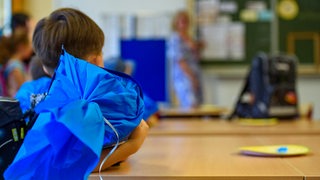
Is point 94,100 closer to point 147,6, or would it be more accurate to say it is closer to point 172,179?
point 172,179

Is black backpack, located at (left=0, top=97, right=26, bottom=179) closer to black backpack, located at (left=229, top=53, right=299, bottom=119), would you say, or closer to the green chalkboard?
black backpack, located at (left=229, top=53, right=299, bottom=119)

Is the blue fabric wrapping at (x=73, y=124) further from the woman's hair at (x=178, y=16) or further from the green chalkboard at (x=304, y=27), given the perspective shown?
the green chalkboard at (x=304, y=27)

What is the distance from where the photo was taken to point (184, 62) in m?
5.02

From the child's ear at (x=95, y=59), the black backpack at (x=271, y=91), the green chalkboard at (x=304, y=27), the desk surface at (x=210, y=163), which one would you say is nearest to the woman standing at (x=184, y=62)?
the green chalkboard at (x=304, y=27)

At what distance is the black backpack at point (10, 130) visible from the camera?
121 centimetres

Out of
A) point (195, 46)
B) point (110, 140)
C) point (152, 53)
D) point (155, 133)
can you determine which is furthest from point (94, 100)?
point (195, 46)

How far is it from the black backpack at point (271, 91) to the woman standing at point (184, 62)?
2056 mm

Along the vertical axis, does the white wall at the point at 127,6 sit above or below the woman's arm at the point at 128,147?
above

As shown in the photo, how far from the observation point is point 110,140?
1.10 m

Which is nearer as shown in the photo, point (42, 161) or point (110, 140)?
point (42, 161)

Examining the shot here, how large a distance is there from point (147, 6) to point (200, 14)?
585mm

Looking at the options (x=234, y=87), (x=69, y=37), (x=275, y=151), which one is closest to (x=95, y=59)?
(x=69, y=37)

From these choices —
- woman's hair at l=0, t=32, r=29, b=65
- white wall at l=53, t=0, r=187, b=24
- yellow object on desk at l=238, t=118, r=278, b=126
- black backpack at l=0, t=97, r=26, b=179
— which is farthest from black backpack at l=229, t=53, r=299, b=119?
white wall at l=53, t=0, r=187, b=24

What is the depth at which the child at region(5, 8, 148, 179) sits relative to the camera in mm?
948
